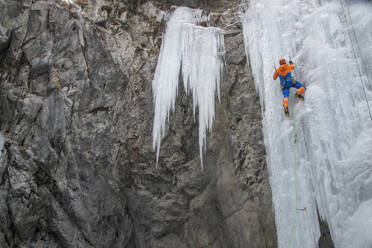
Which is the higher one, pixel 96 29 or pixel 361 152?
pixel 96 29

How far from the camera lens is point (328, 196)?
4.34 meters

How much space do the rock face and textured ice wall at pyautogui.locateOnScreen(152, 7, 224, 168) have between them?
18 cm

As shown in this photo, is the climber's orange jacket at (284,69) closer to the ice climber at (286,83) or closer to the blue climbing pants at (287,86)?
the ice climber at (286,83)

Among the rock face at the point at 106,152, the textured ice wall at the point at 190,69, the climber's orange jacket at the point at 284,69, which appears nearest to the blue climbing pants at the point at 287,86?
the climber's orange jacket at the point at 284,69

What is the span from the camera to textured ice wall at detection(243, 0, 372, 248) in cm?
423

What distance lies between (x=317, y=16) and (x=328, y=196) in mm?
3463

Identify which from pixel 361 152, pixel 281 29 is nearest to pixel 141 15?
pixel 281 29

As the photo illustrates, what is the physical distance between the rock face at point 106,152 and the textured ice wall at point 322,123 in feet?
1.15

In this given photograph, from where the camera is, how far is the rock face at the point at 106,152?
5.31 m

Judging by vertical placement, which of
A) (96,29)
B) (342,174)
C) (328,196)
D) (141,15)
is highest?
(141,15)

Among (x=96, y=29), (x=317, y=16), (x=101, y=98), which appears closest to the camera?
(x=317, y=16)

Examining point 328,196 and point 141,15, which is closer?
point 328,196

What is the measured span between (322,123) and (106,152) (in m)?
4.04

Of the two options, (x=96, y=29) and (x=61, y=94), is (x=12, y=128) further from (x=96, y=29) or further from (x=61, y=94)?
(x=96, y=29)
